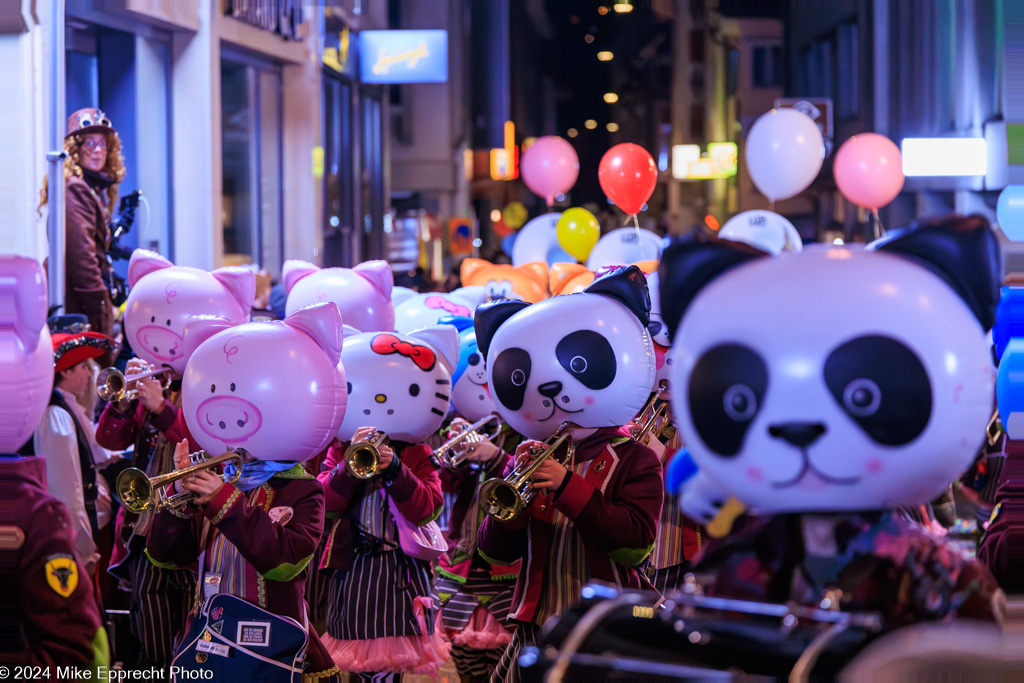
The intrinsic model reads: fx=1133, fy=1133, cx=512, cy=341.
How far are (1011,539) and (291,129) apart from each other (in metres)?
12.3

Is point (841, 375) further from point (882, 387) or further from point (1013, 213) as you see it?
point (1013, 213)

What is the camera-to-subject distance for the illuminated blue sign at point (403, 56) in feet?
53.7

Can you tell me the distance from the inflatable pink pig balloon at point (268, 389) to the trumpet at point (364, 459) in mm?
295

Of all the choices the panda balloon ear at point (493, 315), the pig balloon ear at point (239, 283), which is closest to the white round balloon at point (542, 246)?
the pig balloon ear at point (239, 283)

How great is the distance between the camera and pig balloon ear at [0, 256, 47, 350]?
2.81 metres

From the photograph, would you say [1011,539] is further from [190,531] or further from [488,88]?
[488,88]

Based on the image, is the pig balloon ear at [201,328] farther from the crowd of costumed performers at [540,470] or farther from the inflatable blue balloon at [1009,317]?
the inflatable blue balloon at [1009,317]

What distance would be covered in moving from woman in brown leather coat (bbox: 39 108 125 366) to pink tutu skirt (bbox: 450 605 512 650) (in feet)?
11.9

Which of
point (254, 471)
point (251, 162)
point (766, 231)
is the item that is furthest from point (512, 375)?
point (251, 162)

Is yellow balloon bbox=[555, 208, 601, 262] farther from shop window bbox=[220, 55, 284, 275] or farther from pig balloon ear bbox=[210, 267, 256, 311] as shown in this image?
pig balloon ear bbox=[210, 267, 256, 311]

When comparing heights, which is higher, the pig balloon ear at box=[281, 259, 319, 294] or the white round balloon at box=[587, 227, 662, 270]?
the white round balloon at box=[587, 227, 662, 270]

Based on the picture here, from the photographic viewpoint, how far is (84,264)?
7324 millimetres

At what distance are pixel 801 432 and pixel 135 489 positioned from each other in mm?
2082

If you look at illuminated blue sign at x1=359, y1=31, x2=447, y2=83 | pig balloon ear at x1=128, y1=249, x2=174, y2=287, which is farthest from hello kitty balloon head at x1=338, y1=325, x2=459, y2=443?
illuminated blue sign at x1=359, y1=31, x2=447, y2=83
